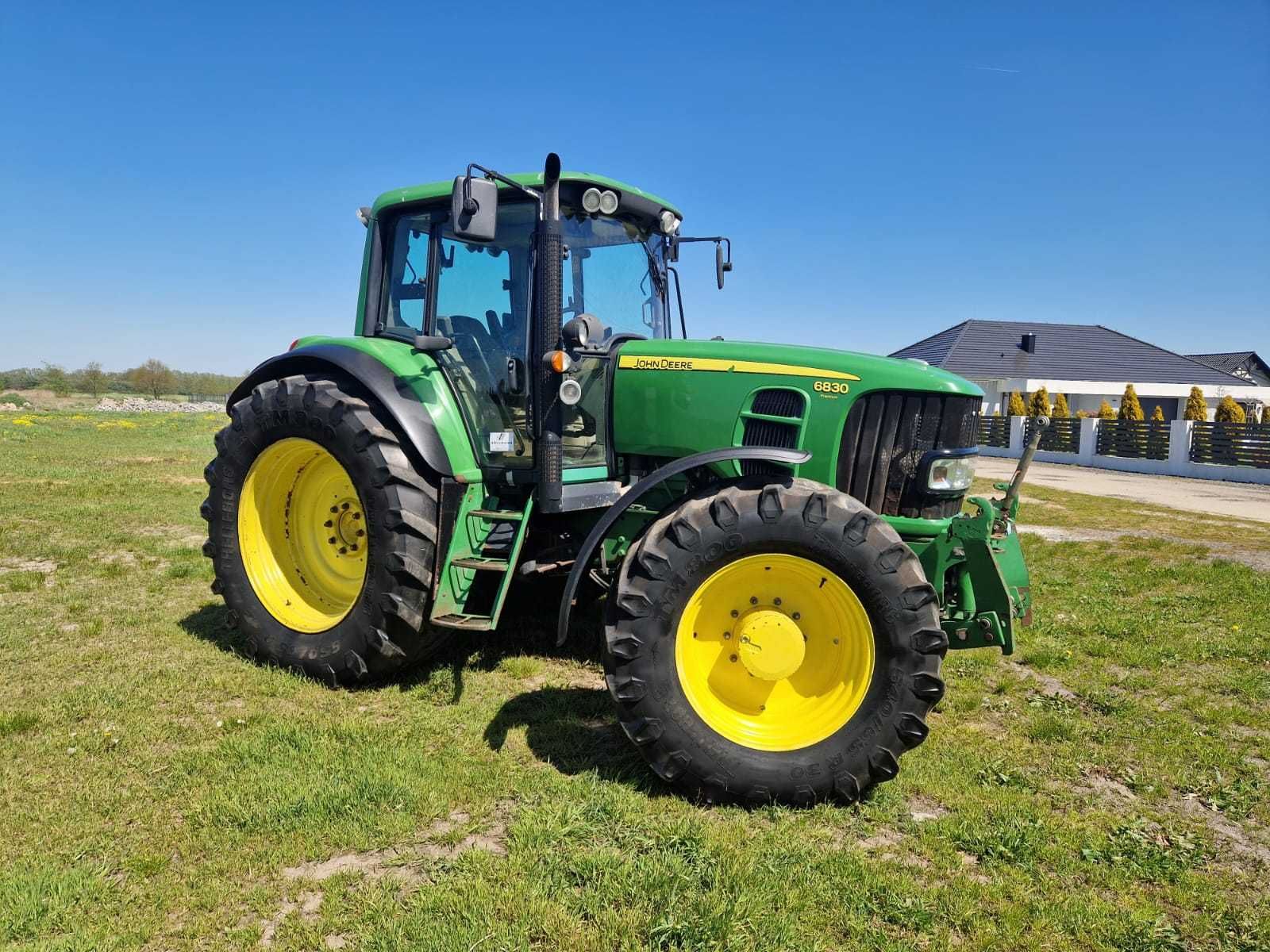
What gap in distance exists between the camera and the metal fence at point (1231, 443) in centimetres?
1858

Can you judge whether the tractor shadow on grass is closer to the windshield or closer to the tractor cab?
the tractor cab

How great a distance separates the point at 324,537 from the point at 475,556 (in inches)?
44.5

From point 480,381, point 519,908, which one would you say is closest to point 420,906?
point 519,908

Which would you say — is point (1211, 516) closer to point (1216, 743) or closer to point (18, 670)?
point (1216, 743)

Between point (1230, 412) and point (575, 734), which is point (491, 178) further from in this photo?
point (1230, 412)

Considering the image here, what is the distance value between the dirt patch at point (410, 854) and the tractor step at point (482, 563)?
1.26 meters

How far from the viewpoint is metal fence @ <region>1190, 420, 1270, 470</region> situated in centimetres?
1858

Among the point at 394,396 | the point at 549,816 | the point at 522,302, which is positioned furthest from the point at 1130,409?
the point at 549,816

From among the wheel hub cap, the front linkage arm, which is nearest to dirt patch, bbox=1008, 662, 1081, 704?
the front linkage arm

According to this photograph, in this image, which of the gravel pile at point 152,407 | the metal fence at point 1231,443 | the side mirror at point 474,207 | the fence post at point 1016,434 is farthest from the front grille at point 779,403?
the gravel pile at point 152,407

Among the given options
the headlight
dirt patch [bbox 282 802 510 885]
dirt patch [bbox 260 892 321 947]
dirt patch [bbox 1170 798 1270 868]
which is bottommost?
dirt patch [bbox 260 892 321 947]

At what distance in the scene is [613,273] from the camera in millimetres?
4512

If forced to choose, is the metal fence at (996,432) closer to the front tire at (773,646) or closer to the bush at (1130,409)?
the bush at (1130,409)

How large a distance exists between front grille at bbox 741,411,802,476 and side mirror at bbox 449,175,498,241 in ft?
4.75
